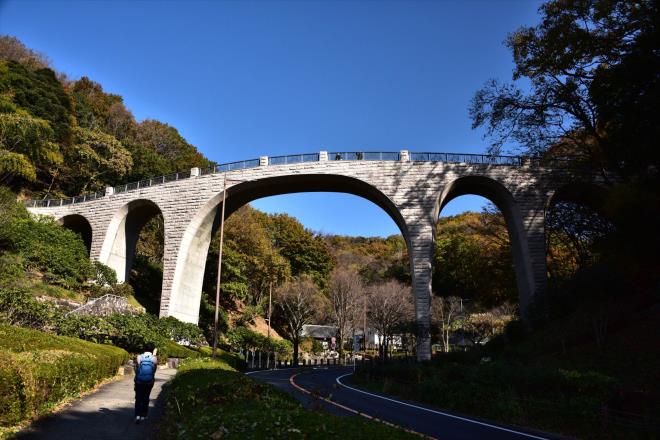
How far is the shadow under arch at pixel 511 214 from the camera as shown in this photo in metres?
25.1

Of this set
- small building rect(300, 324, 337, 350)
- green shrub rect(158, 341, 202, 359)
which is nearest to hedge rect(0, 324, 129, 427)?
green shrub rect(158, 341, 202, 359)

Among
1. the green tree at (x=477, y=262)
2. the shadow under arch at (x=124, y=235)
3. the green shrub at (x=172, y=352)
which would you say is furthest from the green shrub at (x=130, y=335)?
the green tree at (x=477, y=262)

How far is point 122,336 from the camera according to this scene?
18.4 m

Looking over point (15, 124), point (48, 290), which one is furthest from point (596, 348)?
point (15, 124)

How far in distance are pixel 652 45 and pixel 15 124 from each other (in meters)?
31.5

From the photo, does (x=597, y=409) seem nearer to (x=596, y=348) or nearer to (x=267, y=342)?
(x=596, y=348)

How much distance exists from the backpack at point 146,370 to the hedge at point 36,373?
143 centimetres

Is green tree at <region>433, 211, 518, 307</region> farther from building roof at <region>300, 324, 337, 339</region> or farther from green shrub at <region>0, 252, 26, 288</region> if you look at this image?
green shrub at <region>0, 252, 26, 288</region>

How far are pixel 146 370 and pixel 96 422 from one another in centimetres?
112

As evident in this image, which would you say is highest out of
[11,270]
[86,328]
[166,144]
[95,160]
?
[166,144]

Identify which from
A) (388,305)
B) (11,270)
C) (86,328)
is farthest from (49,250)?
(388,305)

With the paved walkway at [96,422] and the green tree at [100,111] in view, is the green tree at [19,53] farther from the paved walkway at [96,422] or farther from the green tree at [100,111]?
the paved walkway at [96,422]

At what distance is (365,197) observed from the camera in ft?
97.7

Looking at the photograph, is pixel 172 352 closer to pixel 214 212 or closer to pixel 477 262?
pixel 214 212
